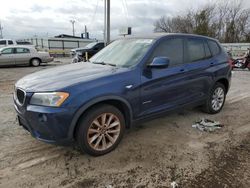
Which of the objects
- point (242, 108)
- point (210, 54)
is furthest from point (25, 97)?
point (242, 108)

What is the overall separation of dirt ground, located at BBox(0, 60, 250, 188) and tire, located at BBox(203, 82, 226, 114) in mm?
685

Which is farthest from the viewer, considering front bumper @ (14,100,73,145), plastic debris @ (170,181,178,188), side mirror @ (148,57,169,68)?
side mirror @ (148,57,169,68)

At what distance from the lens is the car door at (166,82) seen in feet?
12.3

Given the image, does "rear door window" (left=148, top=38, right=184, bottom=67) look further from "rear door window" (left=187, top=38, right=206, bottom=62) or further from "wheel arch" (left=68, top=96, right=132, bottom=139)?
"wheel arch" (left=68, top=96, right=132, bottom=139)

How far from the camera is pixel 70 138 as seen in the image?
10.2 feet

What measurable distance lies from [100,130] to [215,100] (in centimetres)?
310

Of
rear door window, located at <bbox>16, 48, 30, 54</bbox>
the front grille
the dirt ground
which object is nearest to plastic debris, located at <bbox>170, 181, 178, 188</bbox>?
the dirt ground

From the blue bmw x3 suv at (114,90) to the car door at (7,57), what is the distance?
13.2 meters

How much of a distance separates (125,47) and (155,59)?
840mm

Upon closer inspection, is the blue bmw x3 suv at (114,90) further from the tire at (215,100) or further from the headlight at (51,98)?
the tire at (215,100)

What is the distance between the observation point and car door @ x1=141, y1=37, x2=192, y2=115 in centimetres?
376

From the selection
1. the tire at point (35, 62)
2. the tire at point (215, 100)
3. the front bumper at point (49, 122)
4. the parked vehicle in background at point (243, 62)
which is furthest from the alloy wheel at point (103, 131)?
the tire at point (35, 62)

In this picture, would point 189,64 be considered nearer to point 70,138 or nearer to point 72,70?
point 72,70

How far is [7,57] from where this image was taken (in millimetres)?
15648
